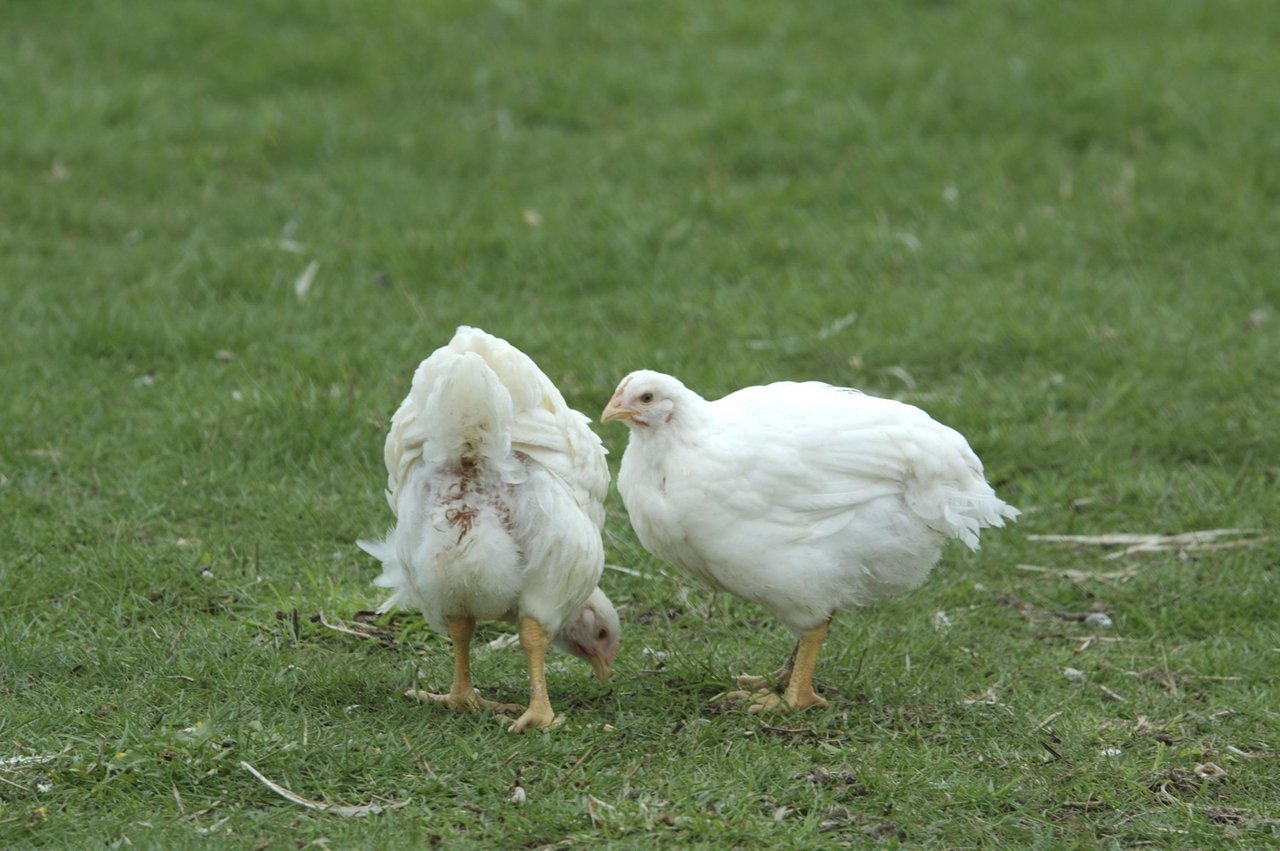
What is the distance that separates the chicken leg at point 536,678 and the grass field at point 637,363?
0.38 feet

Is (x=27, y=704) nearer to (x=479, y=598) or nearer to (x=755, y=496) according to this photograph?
(x=479, y=598)

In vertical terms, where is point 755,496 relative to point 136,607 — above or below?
above

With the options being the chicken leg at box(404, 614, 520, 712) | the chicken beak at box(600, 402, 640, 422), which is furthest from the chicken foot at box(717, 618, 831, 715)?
the chicken beak at box(600, 402, 640, 422)

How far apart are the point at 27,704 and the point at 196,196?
502 cm

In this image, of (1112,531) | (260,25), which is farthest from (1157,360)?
(260,25)

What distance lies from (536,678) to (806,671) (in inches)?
31.9

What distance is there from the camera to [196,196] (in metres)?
9.11

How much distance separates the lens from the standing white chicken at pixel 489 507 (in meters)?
4.39

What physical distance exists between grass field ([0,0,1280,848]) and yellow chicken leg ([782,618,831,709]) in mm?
69

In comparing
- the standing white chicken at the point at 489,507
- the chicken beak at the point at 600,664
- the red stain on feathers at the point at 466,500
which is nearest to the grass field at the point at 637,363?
the chicken beak at the point at 600,664

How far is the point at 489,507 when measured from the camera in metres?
4.51

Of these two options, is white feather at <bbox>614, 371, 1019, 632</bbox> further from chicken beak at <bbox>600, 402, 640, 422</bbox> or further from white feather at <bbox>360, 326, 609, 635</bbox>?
white feather at <bbox>360, 326, 609, 635</bbox>

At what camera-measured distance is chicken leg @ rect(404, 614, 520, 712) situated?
186 inches

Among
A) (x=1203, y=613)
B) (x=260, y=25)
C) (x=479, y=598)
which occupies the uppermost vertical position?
(x=260, y=25)
